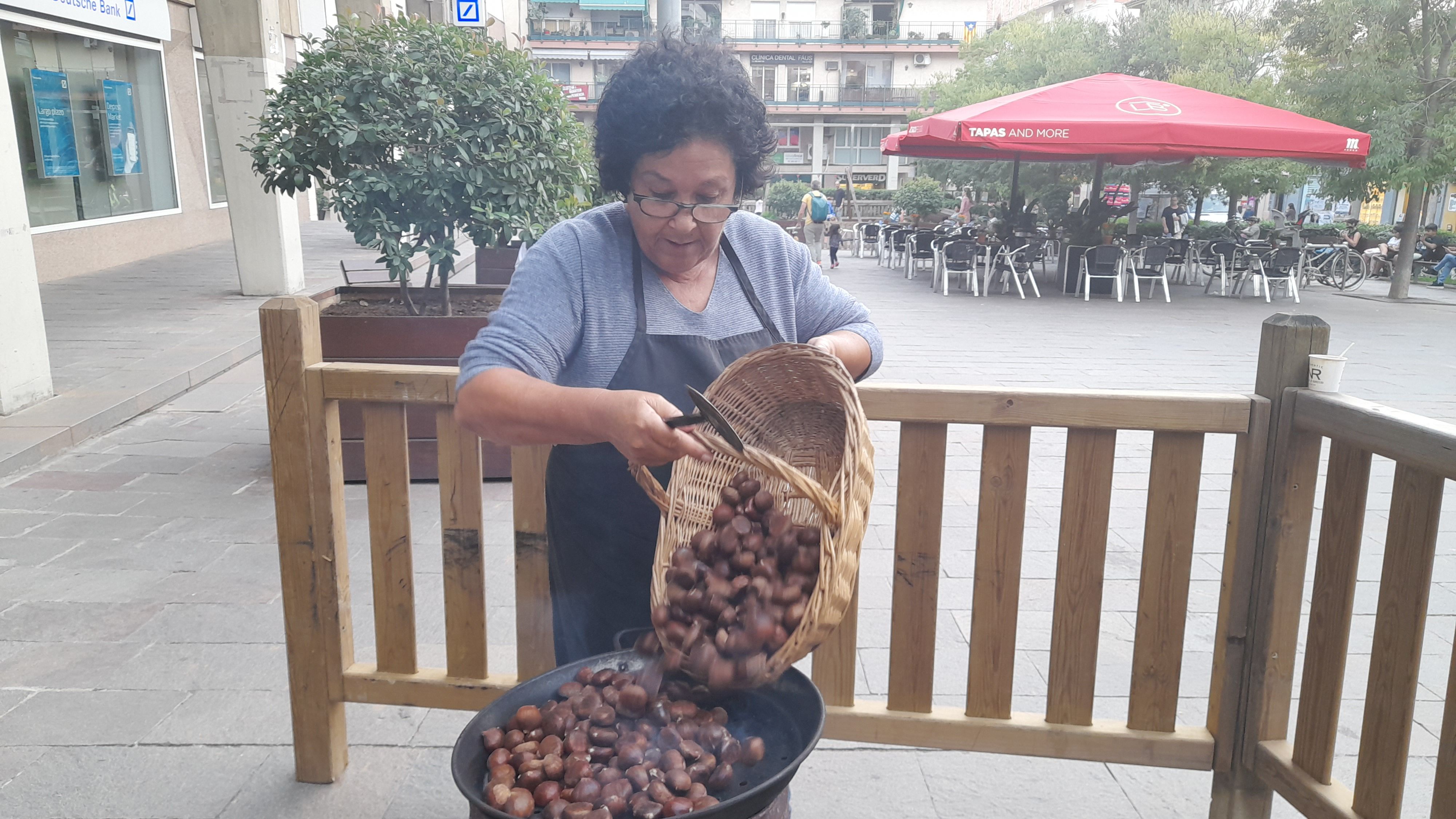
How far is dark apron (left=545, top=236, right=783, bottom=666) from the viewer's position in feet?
6.46

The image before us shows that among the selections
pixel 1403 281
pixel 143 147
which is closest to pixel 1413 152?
pixel 1403 281

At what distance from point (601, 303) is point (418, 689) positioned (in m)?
1.17

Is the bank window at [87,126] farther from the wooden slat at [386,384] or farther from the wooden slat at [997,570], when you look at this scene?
the wooden slat at [997,570]

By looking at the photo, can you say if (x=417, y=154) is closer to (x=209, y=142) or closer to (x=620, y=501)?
(x=620, y=501)

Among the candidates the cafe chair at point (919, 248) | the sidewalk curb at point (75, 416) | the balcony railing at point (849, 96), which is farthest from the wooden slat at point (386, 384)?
the balcony railing at point (849, 96)

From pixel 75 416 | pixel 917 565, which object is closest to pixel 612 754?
pixel 917 565

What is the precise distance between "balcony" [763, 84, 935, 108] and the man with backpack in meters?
38.0

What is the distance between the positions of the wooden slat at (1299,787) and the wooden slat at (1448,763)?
213 mm

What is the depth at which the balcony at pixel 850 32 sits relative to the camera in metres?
54.8

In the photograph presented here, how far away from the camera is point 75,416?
5.89m

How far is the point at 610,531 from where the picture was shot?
2.08m

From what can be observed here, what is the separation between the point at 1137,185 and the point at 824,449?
21.6m

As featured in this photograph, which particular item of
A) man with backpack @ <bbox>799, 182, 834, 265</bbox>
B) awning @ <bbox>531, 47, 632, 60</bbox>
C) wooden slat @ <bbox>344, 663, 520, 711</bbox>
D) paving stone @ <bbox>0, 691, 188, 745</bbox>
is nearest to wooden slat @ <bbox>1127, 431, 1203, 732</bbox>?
wooden slat @ <bbox>344, 663, 520, 711</bbox>

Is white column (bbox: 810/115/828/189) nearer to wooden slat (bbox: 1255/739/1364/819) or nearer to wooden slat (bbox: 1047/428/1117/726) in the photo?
wooden slat (bbox: 1047/428/1117/726)
